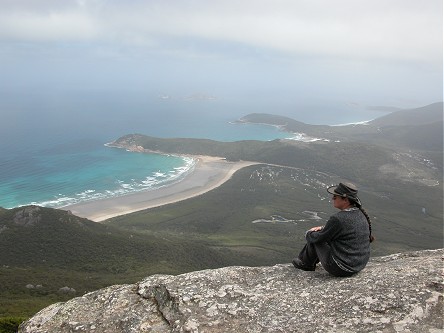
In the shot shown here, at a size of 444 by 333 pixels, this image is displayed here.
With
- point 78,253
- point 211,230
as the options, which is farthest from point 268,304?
point 211,230

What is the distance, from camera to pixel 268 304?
9.36m

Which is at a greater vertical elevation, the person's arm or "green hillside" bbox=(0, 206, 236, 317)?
the person's arm

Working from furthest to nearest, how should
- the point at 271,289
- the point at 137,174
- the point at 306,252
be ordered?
the point at 137,174 < the point at 306,252 < the point at 271,289

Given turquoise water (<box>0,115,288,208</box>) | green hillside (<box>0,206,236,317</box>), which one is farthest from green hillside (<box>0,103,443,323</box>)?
turquoise water (<box>0,115,288,208</box>)

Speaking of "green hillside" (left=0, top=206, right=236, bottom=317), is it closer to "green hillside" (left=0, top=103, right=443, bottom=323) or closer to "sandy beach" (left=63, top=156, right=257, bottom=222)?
"green hillside" (left=0, top=103, right=443, bottom=323)

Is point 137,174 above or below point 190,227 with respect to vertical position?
above

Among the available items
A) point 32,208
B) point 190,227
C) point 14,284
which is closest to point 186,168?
point 190,227

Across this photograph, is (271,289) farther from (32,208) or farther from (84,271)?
(32,208)

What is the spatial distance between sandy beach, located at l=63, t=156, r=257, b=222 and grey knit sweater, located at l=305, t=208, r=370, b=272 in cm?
11294

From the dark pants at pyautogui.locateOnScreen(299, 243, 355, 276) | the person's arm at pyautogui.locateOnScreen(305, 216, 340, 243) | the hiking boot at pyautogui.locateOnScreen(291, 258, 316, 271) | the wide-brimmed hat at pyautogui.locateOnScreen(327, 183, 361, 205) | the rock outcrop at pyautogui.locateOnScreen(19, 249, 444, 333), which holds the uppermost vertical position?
the wide-brimmed hat at pyautogui.locateOnScreen(327, 183, 361, 205)

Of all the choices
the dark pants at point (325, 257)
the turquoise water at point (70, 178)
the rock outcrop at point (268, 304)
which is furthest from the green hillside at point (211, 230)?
the dark pants at point (325, 257)

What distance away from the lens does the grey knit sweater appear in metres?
9.71

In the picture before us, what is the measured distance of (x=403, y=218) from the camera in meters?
137

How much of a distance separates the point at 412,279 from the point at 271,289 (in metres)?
3.60
